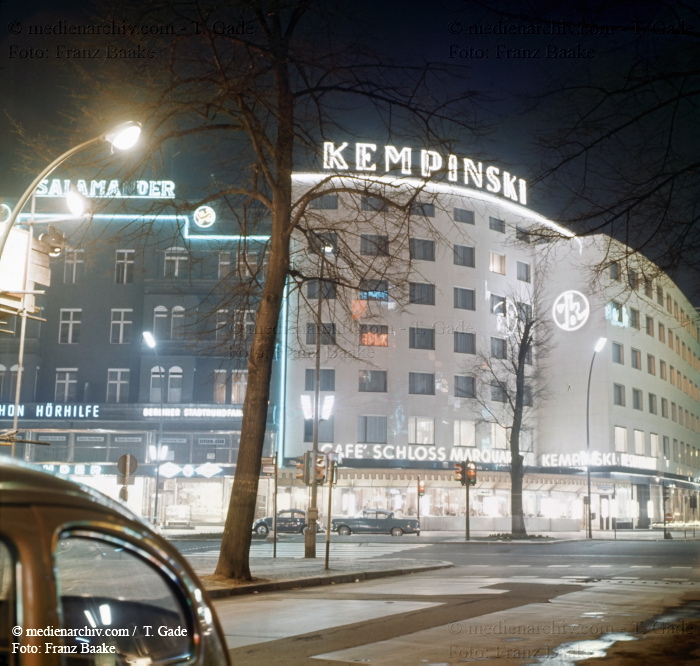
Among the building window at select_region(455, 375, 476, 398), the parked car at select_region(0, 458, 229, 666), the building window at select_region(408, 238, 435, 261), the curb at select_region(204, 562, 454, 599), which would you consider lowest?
the curb at select_region(204, 562, 454, 599)

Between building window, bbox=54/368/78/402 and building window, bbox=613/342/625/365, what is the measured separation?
37.6 m

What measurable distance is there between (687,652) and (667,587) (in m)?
7.99

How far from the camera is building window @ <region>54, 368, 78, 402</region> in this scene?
52.5 m

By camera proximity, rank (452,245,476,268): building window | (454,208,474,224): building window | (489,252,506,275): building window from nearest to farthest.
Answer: (452,245,476,268): building window < (454,208,474,224): building window < (489,252,506,275): building window

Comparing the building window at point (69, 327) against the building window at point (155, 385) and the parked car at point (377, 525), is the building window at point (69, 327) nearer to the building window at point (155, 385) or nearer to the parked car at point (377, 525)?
the building window at point (155, 385)

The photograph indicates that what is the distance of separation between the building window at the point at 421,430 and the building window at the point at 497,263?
40.5 feet

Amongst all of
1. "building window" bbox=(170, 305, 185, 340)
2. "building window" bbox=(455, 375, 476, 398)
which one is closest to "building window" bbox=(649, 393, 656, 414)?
"building window" bbox=(455, 375, 476, 398)

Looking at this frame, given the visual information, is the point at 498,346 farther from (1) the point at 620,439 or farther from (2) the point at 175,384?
(2) the point at 175,384

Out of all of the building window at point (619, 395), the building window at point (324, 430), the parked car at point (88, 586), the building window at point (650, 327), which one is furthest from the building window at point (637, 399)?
the parked car at point (88, 586)

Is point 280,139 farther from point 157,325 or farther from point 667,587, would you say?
point 157,325

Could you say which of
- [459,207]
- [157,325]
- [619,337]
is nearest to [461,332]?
[459,207]

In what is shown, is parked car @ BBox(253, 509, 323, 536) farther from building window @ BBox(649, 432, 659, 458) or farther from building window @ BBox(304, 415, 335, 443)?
building window @ BBox(649, 432, 659, 458)

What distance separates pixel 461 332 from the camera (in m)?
57.5

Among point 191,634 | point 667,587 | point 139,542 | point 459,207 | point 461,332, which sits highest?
point 459,207
